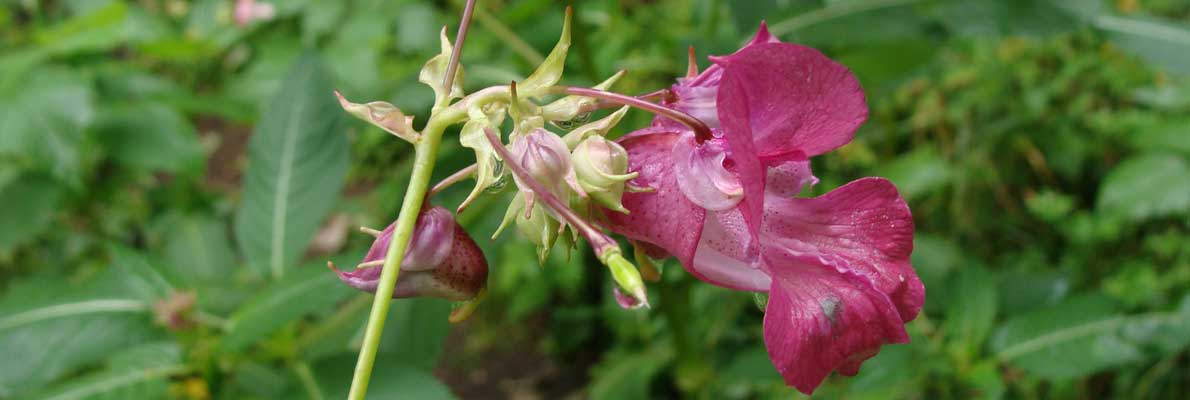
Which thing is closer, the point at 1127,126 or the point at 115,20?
the point at 115,20

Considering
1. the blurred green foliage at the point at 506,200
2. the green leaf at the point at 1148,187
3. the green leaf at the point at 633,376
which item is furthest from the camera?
the green leaf at the point at 633,376

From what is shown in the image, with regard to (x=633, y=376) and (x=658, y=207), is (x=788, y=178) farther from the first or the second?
(x=633, y=376)

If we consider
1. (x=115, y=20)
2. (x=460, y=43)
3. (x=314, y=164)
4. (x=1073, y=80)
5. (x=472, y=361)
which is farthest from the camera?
(x=472, y=361)

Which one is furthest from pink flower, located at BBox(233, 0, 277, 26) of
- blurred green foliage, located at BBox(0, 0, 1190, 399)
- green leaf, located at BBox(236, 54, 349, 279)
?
green leaf, located at BBox(236, 54, 349, 279)

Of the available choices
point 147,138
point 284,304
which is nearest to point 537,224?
point 284,304

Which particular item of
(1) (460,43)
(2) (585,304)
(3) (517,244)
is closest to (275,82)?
(3) (517,244)

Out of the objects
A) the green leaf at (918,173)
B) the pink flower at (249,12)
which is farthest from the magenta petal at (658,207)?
the pink flower at (249,12)

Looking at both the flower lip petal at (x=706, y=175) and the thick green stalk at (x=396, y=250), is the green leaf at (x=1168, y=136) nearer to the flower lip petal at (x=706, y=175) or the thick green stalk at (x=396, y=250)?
the flower lip petal at (x=706, y=175)

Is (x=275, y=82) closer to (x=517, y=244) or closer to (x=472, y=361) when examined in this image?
(x=517, y=244)
